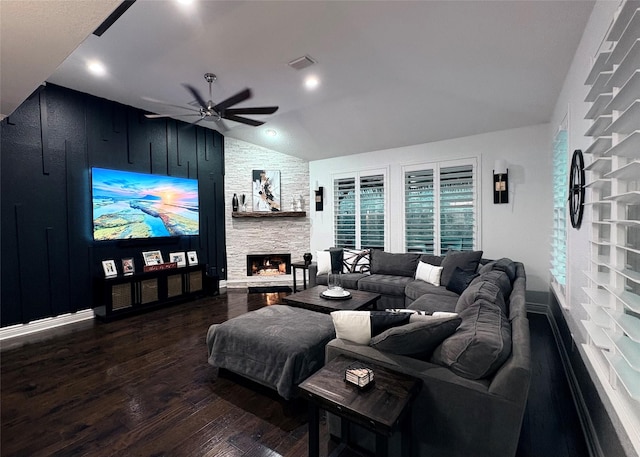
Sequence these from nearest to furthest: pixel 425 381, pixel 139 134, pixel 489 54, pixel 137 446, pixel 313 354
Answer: pixel 425 381, pixel 137 446, pixel 313 354, pixel 489 54, pixel 139 134

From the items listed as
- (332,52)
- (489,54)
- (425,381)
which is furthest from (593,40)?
(425,381)

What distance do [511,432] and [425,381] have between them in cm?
39

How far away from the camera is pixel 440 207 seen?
4.92 metres

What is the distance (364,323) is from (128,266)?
4.32m

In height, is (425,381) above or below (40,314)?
above

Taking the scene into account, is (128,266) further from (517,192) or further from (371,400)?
(517,192)

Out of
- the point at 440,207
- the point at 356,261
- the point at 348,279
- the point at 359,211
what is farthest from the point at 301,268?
the point at 440,207

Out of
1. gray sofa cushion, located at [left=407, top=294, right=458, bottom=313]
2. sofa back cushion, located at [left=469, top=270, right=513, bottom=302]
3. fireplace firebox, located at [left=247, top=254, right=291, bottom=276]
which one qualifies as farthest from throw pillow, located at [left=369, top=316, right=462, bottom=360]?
fireplace firebox, located at [left=247, top=254, right=291, bottom=276]

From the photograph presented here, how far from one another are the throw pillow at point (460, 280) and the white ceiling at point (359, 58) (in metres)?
2.18

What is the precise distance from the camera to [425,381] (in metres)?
1.51

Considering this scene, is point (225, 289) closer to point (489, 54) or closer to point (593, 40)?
point (489, 54)

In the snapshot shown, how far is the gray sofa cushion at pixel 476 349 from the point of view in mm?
1412

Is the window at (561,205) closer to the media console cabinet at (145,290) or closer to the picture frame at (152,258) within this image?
the media console cabinet at (145,290)

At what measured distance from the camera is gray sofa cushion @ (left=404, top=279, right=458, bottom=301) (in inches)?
148
